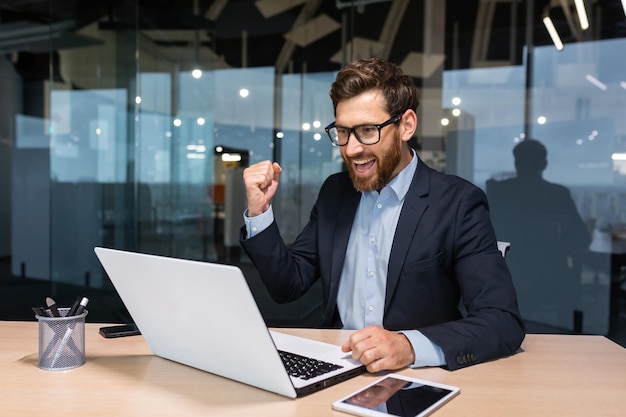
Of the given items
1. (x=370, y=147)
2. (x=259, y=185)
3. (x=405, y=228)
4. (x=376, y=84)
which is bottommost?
(x=405, y=228)

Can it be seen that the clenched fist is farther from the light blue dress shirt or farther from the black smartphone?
the black smartphone

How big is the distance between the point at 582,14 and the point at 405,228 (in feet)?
10.00

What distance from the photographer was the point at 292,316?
4543mm

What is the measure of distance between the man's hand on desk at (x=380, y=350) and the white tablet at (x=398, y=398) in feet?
0.15

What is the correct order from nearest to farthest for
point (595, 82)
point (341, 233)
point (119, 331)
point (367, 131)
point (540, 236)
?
point (119, 331)
point (367, 131)
point (341, 233)
point (595, 82)
point (540, 236)

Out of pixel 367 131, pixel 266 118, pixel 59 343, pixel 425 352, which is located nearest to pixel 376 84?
pixel 367 131

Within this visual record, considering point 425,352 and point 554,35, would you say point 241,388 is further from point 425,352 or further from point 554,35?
point 554,35

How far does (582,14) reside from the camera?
397 centimetres

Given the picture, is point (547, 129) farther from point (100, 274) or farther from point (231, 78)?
point (100, 274)

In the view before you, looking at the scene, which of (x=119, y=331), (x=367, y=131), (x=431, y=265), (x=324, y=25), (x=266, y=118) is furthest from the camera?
(x=266, y=118)

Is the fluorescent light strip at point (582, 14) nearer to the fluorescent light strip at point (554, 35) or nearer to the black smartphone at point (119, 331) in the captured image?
the fluorescent light strip at point (554, 35)

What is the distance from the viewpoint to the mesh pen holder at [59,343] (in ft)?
4.26

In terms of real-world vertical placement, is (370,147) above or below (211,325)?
above

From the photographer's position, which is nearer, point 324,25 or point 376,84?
point 376,84
